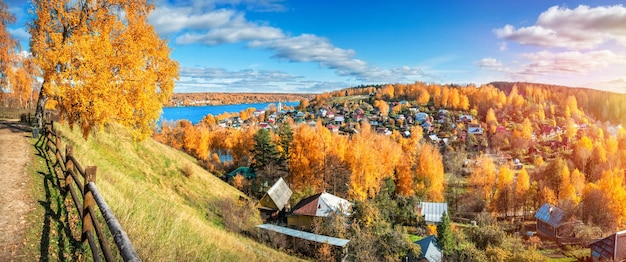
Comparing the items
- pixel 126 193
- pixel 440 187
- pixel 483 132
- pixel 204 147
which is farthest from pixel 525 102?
pixel 126 193

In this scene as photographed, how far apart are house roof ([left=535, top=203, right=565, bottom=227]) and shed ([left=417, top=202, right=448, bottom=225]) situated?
1073cm

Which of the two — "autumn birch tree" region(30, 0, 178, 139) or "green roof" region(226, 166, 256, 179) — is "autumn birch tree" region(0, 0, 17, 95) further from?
"green roof" region(226, 166, 256, 179)

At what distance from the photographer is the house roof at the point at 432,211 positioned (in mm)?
39903

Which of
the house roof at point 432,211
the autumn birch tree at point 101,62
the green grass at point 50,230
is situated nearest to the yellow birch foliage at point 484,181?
the house roof at point 432,211

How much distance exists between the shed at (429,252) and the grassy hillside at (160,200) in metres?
11.7

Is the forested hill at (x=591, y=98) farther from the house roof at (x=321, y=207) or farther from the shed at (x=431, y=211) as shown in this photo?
the house roof at (x=321, y=207)

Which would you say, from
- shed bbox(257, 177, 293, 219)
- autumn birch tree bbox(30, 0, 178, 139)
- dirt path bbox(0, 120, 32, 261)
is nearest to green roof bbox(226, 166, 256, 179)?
shed bbox(257, 177, 293, 219)

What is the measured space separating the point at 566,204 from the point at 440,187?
14808 millimetres

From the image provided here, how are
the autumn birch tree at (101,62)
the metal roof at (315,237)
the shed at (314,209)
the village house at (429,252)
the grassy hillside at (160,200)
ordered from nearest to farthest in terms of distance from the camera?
the grassy hillside at (160,200)
the autumn birch tree at (101,62)
the metal roof at (315,237)
the village house at (429,252)
the shed at (314,209)

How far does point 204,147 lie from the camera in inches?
2736

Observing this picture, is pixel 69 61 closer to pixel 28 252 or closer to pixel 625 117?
pixel 28 252

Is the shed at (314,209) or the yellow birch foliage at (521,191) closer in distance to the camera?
the shed at (314,209)

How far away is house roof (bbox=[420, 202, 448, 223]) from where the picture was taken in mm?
39903

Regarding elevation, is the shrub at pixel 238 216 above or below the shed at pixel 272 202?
above
